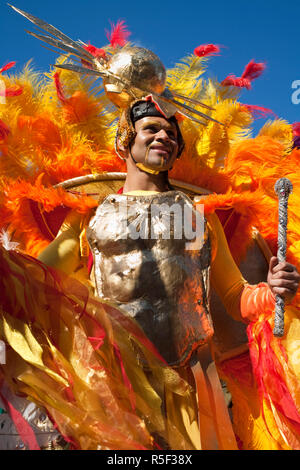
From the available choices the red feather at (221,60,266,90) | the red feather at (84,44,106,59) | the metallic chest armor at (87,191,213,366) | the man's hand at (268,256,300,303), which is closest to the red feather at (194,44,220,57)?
the red feather at (221,60,266,90)

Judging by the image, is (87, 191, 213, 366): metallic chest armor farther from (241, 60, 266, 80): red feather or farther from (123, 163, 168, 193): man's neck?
(241, 60, 266, 80): red feather

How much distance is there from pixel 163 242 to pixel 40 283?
0.68 meters

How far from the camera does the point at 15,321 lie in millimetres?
2148

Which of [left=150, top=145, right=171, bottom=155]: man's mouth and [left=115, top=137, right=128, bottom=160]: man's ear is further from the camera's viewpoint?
[left=115, top=137, right=128, bottom=160]: man's ear

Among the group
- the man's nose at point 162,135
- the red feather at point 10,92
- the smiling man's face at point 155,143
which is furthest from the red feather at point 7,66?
the man's nose at point 162,135

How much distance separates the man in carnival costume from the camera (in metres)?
2.05

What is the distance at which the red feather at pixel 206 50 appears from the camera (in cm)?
344

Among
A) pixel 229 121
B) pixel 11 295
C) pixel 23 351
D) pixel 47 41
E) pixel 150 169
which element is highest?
pixel 47 41

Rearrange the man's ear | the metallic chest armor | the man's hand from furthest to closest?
1. the man's ear
2. the metallic chest armor
3. the man's hand

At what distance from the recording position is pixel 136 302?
101 inches

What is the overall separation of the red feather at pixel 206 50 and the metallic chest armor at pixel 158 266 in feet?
3.61

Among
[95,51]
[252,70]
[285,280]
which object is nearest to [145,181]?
[95,51]
